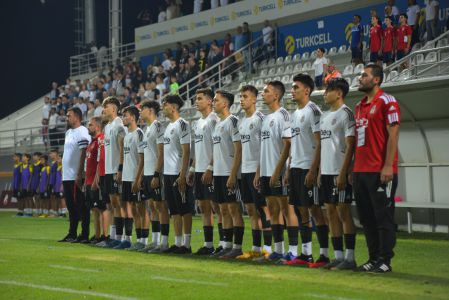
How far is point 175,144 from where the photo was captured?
12133 mm

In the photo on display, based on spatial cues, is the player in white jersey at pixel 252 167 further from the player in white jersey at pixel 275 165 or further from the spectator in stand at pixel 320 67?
the spectator in stand at pixel 320 67

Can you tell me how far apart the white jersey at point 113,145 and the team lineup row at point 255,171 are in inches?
0.7

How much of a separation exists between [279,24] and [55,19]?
14171 mm

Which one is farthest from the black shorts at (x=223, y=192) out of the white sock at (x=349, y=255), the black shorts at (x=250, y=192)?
the white sock at (x=349, y=255)

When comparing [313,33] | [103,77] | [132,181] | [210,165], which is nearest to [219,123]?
[210,165]

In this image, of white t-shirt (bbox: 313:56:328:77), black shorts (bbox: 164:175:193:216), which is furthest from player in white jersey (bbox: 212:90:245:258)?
white t-shirt (bbox: 313:56:328:77)

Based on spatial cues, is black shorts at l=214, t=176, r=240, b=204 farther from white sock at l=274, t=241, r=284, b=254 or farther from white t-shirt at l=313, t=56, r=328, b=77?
white t-shirt at l=313, t=56, r=328, b=77

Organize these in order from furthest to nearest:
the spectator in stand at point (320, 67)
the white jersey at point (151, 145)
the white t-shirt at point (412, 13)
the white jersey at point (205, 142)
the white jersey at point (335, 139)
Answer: the spectator in stand at point (320, 67) < the white t-shirt at point (412, 13) < the white jersey at point (151, 145) < the white jersey at point (205, 142) < the white jersey at point (335, 139)

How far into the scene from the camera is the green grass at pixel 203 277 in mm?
7551

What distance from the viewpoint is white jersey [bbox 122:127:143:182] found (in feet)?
42.5

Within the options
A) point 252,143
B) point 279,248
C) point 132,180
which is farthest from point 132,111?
point 279,248

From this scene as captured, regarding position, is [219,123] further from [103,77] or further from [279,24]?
[103,77]

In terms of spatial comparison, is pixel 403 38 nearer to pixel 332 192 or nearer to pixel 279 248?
pixel 279 248

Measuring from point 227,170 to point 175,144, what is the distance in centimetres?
124
